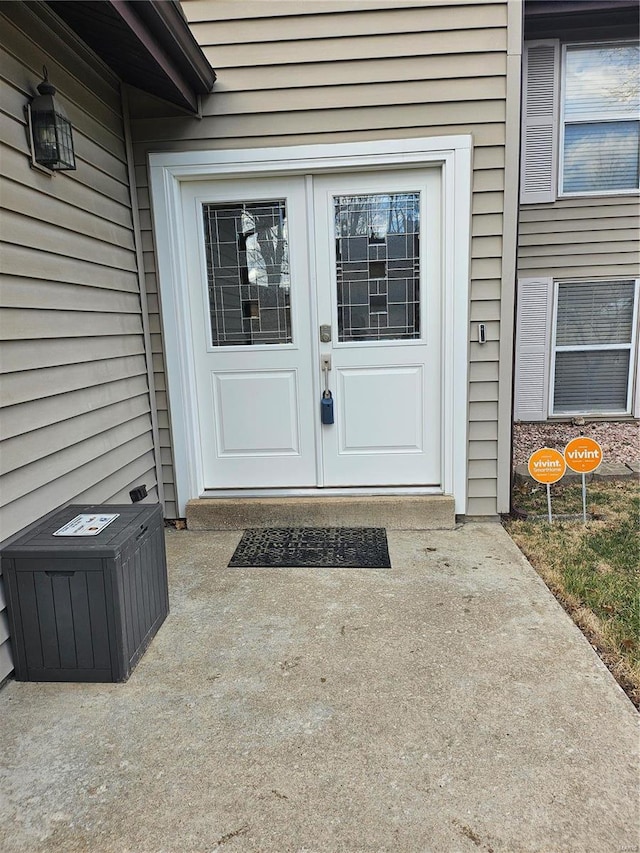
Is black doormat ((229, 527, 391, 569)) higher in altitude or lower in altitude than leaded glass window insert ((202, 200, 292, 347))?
lower

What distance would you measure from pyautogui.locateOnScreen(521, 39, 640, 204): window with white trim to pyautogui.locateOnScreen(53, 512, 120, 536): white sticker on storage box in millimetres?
4796

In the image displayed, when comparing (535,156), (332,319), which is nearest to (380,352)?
(332,319)

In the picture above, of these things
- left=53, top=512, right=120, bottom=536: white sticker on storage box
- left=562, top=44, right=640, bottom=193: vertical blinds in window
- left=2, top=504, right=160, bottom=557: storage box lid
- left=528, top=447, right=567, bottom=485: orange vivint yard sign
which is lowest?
left=528, top=447, right=567, bottom=485: orange vivint yard sign

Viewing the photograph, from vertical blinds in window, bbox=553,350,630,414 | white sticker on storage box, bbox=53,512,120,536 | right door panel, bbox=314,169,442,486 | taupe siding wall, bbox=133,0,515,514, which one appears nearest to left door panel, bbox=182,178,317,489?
right door panel, bbox=314,169,442,486

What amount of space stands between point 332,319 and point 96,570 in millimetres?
1999

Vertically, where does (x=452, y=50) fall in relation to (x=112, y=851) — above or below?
above

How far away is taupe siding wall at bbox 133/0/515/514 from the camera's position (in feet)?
9.67

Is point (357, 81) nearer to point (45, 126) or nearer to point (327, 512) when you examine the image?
point (45, 126)

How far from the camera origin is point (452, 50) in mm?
2957

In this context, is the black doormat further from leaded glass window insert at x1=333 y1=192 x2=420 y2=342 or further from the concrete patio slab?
leaded glass window insert at x1=333 y1=192 x2=420 y2=342

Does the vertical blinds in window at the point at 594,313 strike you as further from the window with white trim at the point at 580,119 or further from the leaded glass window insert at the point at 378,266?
the leaded glass window insert at the point at 378,266

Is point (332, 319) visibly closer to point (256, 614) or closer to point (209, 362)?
point (209, 362)

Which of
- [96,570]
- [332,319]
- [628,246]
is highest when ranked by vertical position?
[628,246]

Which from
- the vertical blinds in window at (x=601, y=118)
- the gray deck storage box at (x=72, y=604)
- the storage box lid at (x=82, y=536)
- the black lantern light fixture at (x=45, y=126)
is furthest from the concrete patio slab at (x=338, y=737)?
the vertical blinds in window at (x=601, y=118)
